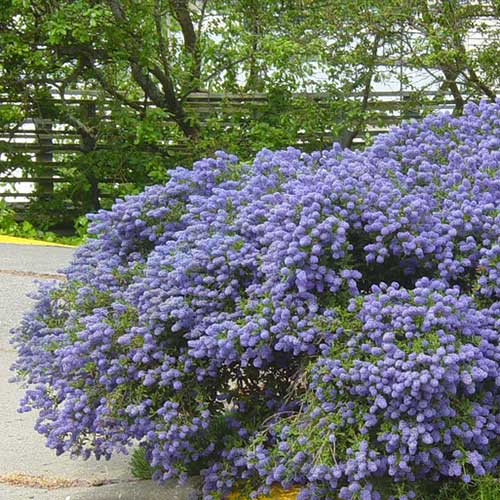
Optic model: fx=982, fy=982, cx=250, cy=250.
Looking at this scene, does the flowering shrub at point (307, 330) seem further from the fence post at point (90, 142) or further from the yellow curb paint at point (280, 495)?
the fence post at point (90, 142)

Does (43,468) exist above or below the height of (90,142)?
below

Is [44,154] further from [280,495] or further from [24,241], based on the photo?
[280,495]

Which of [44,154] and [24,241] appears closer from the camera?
[24,241]

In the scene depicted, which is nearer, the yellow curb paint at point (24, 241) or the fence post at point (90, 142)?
the yellow curb paint at point (24, 241)

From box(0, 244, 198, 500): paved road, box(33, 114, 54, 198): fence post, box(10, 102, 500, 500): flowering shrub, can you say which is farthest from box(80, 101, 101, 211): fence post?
box(10, 102, 500, 500): flowering shrub

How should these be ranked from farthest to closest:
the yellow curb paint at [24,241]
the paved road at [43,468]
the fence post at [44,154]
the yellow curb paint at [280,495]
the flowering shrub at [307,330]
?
the fence post at [44,154], the yellow curb paint at [24,241], the paved road at [43,468], the yellow curb paint at [280,495], the flowering shrub at [307,330]

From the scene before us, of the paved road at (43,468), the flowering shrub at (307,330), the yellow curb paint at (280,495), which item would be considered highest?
the flowering shrub at (307,330)

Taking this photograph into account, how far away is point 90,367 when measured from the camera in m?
3.71

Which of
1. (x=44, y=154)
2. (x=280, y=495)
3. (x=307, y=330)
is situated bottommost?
(x=280, y=495)

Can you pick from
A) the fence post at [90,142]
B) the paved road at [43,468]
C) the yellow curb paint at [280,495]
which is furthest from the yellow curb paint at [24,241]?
the yellow curb paint at [280,495]

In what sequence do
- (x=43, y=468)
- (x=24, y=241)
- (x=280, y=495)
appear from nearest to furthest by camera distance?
(x=280, y=495) < (x=43, y=468) < (x=24, y=241)

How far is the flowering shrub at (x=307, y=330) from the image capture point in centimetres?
310

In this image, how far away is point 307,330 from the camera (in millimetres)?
3281

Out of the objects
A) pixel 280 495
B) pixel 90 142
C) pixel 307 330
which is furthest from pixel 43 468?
pixel 90 142
